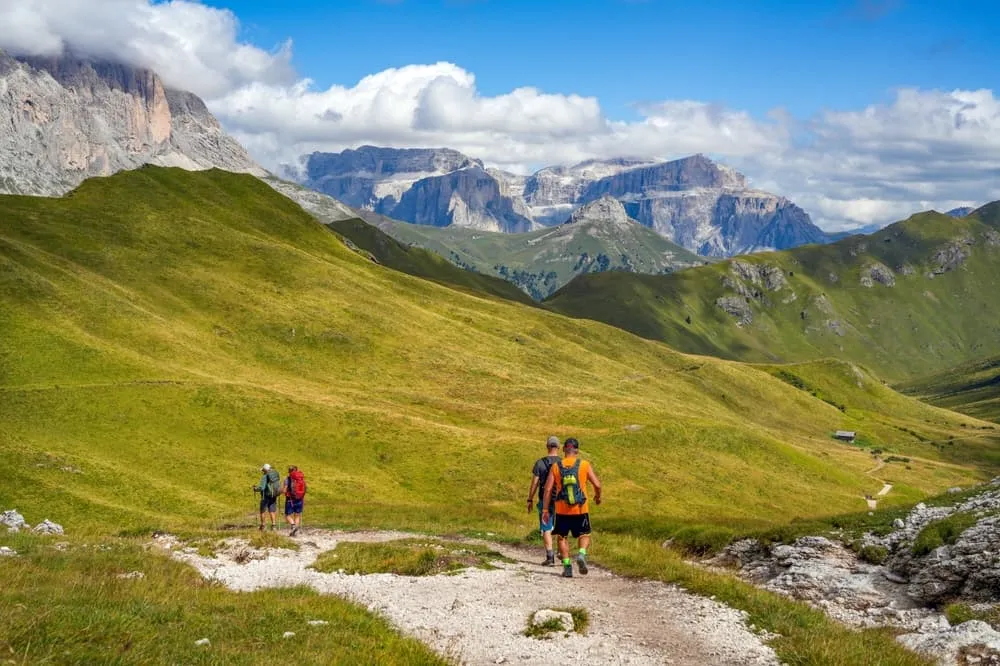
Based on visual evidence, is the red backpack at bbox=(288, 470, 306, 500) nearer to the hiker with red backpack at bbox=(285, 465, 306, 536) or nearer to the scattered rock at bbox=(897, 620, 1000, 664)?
the hiker with red backpack at bbox=(285, 465, 306, 536)

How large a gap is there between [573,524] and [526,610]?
16.0 feet

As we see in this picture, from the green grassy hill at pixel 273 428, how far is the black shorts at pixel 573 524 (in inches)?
106

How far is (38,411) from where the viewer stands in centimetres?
6009

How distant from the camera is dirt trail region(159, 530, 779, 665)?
14891 mm

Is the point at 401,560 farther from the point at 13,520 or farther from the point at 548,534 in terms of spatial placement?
the point at 13,520

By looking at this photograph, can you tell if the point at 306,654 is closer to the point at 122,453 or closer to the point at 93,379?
the point at 122,453

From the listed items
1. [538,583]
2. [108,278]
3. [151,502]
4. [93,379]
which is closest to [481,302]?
[108,278]

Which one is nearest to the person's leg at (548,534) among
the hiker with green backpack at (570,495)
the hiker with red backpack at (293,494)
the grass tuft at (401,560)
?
the hiker with green backpack at (570,495)

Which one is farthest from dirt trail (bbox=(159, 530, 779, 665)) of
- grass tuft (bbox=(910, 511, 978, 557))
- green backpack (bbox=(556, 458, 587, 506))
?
grass tuft (bbox=(910, 511, 978, 557))

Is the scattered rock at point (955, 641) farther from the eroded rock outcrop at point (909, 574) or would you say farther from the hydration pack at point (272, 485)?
the hydration pack at point (272, 485)

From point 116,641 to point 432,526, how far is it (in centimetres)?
2934

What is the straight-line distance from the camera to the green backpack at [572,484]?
72.7 feet

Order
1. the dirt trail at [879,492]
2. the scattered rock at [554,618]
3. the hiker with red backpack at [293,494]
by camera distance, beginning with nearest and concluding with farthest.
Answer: the scattered rock at [554,618] < the hiker with red backpack at [293,494] < the dirt trail at [879,492]

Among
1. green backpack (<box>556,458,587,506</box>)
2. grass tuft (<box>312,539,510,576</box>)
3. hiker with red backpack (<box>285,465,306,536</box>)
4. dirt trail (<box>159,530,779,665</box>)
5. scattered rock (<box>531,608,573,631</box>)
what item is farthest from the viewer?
hiker with red backpack (<box>285,465,306,536</box>)
